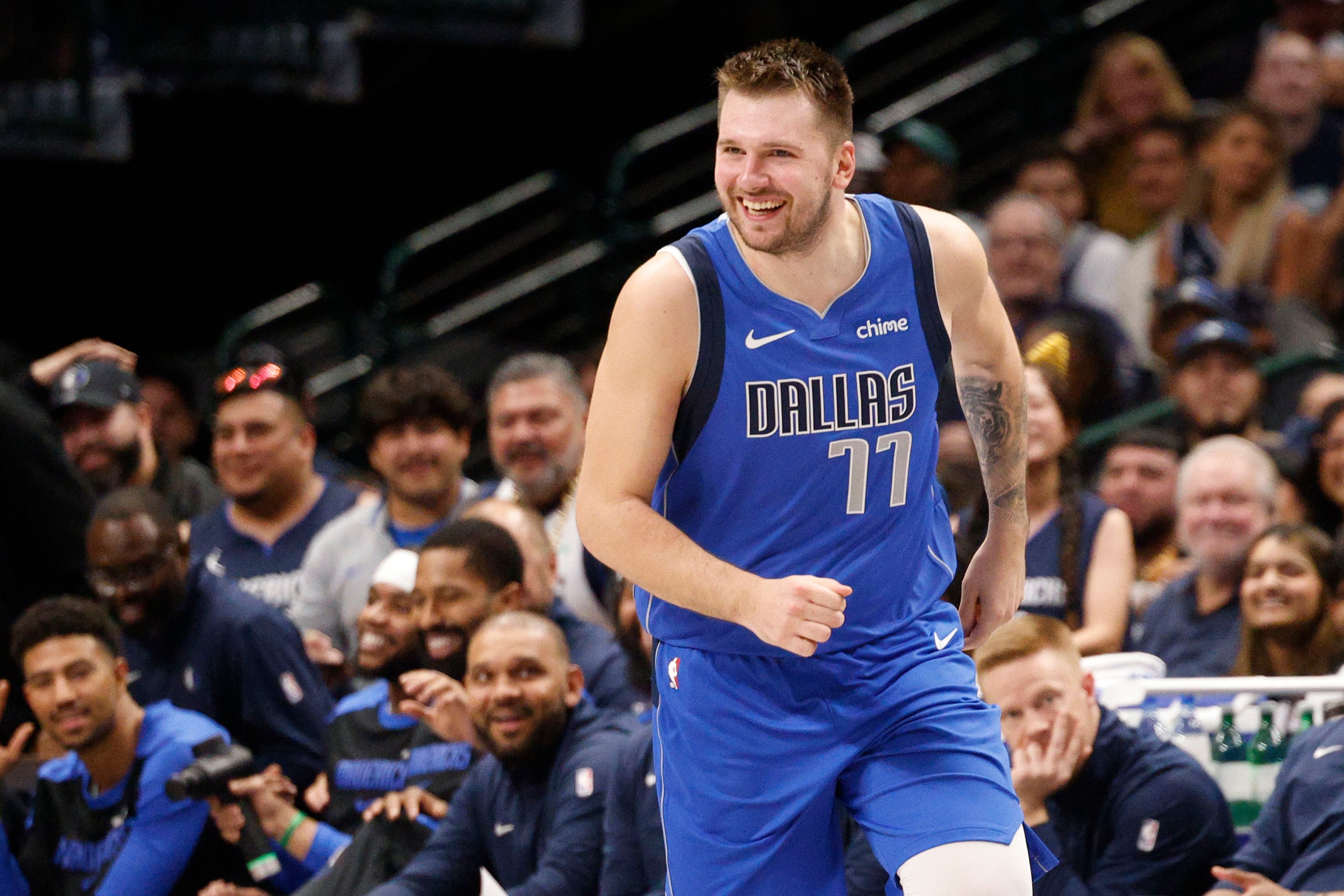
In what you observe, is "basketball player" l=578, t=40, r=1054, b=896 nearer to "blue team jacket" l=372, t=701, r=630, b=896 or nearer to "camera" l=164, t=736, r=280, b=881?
"blue team jacket" l=372, t=701, r=630, b=896

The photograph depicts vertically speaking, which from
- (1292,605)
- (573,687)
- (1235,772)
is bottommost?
(1235,772)

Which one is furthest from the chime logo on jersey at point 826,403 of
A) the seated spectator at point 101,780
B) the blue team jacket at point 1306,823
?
the seated spectator at point 101,780

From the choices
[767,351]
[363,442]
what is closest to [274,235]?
[363,442]

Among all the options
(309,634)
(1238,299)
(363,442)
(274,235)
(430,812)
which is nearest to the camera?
(430,812)

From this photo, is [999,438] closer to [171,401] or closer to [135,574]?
[135,574]

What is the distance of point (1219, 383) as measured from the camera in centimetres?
709

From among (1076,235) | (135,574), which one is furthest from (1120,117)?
(135,574)

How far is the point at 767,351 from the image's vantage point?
3309 mm

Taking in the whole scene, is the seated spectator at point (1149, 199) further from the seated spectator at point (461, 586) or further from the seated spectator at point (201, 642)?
the seated spectator at point (201, 642)

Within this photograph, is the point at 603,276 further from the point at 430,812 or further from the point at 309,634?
the point at 430,812

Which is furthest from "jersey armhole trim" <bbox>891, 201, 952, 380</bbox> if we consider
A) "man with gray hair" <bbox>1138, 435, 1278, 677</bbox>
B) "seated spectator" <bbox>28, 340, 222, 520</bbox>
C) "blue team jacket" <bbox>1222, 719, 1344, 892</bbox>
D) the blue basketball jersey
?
"seated spectator" <bbox>28, 340, 222, 520</bbox>

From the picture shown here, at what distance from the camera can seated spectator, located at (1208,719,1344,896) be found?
14.5 ft

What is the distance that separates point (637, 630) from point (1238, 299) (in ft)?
12.0

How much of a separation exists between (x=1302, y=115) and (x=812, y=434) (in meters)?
6.55
